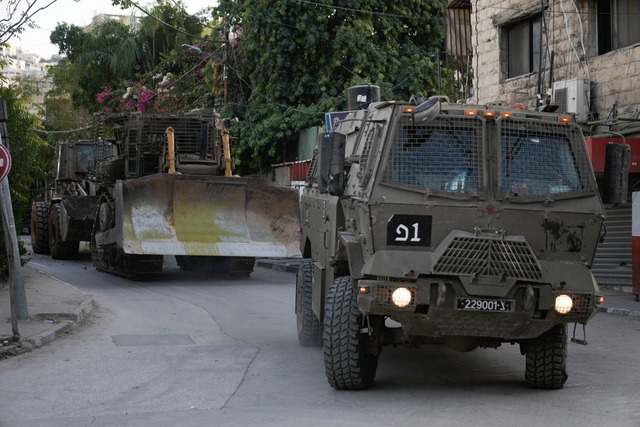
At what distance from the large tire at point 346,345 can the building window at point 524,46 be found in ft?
42.2

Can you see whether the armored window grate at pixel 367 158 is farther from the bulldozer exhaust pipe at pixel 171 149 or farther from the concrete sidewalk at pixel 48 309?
the bulldozer exhaust pipe at pixel 171 149

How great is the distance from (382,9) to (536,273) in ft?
77.3

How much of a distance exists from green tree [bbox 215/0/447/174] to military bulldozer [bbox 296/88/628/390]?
20.3m

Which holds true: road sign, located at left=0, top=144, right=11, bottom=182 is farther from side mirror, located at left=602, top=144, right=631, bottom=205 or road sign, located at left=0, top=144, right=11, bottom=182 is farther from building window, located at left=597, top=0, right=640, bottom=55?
building window, located at left=597, top=0, right=640, bottom=55

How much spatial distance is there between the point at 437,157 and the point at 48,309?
23.7ft

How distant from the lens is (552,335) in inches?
312

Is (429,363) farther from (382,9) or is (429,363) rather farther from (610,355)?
(382,9)

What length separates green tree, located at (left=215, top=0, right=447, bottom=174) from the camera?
28.7 m

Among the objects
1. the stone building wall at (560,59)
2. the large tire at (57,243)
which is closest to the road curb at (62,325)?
the stone building wall at (560,59)

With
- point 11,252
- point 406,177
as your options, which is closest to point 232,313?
point 11,252

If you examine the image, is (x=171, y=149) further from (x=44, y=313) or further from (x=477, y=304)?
(x=477, y=304)

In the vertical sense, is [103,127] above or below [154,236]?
above

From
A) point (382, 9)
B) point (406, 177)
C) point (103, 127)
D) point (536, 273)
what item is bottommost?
point (536, 273)

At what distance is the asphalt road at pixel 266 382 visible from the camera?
7.07 metres
